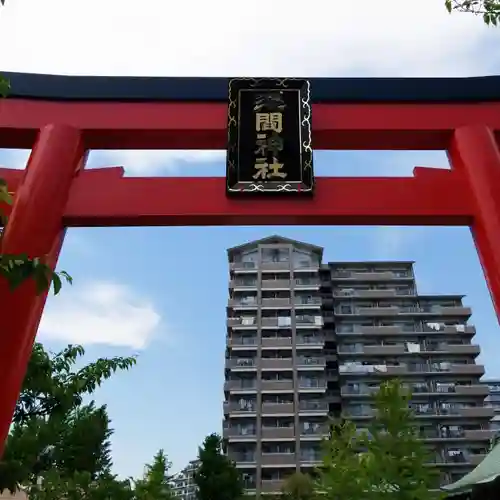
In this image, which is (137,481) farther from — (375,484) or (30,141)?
(30,141)

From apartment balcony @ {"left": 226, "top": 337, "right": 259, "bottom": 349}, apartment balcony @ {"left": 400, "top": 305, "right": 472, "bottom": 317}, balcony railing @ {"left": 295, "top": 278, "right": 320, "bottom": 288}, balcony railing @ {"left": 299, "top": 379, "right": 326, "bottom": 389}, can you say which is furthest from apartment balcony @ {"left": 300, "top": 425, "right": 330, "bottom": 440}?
apartment balcony @ {"left": 400, "top": 305, "right": 472, "bottom": 317}

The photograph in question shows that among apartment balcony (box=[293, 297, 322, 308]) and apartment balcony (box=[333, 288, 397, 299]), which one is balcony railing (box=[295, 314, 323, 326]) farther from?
apartment balcony (box=[333, 288, 397, 299])

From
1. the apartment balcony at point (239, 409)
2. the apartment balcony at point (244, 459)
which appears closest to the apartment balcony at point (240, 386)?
the apartment balcony at point (239, 409)

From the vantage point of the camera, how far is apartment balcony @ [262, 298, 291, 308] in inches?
1364

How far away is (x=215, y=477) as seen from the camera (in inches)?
796

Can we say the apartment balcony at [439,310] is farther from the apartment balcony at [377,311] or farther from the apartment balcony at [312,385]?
the apartment balcony at [312,385]

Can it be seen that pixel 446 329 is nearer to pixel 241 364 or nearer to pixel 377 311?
pixel 377 311

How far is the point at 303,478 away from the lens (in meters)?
24.7

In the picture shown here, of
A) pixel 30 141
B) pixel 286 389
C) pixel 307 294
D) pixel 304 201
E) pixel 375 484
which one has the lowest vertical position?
pixel 375 484

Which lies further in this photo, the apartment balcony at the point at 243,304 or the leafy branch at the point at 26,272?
the apartment balcony at the point at 243,304

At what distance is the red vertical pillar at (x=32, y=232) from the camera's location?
3418 millimetres

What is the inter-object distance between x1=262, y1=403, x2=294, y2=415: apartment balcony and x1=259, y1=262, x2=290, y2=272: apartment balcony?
9.18 m

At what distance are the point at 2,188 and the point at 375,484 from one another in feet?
25.2

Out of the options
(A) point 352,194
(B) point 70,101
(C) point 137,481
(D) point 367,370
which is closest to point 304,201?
(A) point 352,194
